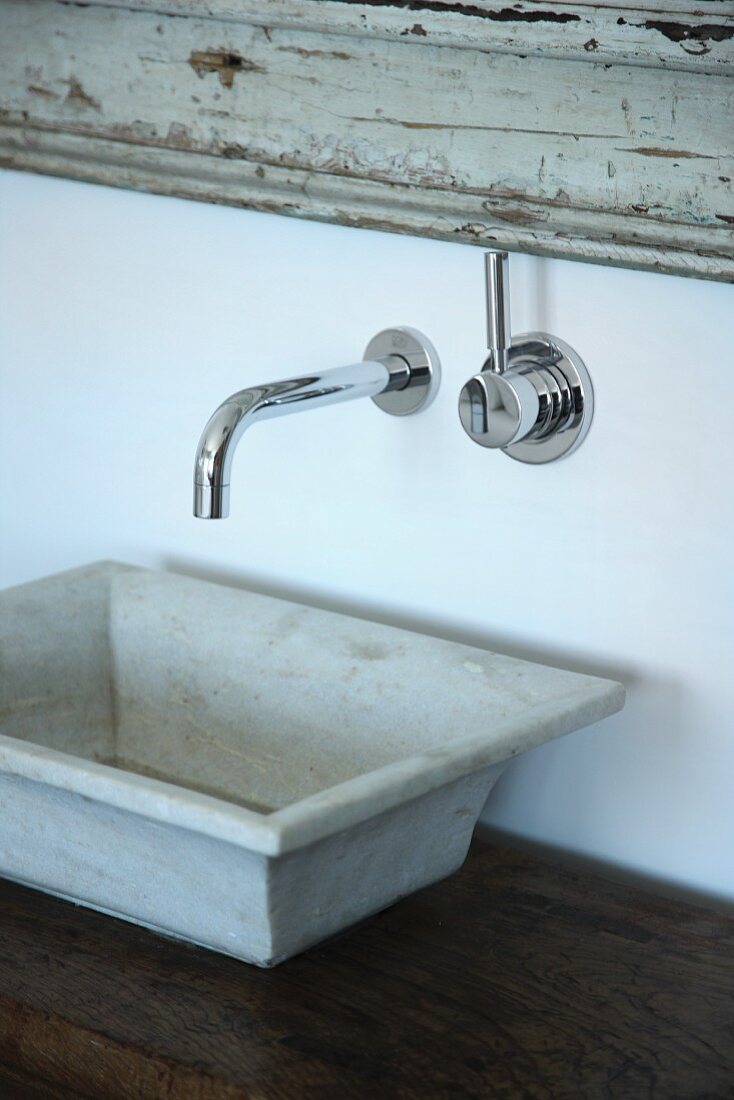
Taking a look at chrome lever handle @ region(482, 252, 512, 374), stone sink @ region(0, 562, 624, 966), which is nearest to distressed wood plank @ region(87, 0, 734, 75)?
chrome lever handle @ region(482, 252, 512, 374)

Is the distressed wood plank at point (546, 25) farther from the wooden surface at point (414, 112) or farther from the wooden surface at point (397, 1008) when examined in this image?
the wooden surface at point (397, 1008)

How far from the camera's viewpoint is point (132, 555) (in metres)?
1.21

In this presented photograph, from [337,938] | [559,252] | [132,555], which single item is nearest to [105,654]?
[132,555]

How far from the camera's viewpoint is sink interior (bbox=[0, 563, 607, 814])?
93cm

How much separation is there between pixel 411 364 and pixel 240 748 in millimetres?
318

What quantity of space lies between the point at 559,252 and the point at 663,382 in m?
0.11

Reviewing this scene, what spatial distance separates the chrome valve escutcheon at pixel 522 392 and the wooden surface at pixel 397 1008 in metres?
0.31

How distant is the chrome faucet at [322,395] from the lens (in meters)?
0.84

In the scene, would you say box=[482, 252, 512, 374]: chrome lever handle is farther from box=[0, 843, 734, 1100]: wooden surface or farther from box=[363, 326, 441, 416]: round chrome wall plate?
box=[0, 843, 734, 1100]: wooden surface

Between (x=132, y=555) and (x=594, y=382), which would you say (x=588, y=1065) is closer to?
(x=594, y=382)

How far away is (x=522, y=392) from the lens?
0.88m

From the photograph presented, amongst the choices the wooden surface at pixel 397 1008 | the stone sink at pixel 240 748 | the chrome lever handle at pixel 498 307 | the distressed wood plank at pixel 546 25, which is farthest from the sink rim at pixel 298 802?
the distressed wood plank at pixel 546 25

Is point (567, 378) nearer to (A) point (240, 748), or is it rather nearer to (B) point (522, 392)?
(B) point (522, 392)

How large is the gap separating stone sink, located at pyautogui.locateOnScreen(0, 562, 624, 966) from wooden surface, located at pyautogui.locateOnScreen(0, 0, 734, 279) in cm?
30
